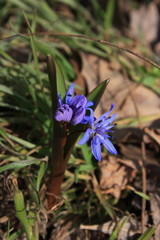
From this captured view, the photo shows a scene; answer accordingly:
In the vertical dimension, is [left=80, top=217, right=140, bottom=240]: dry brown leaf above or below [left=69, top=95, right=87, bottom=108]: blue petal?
below

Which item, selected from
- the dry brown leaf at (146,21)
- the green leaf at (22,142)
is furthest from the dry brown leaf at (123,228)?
the dry brown leaf at (146,21)

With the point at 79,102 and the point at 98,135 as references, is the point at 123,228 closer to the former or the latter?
the point at 98,135

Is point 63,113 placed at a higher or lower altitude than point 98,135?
higher

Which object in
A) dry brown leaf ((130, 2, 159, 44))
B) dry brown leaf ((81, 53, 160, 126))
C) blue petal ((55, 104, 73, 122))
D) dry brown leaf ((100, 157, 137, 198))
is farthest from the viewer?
Result: dry brown leaf ((130, 2, 159, 44))

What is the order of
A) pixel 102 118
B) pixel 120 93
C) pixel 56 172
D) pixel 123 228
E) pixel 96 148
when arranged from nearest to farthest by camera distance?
1. pixel 96 148
2. pixel 102 118
3. pixel 56 172
4. pixel 123 228
5. pixel 120 93

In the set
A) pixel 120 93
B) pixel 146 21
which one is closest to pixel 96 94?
pixel 120 93

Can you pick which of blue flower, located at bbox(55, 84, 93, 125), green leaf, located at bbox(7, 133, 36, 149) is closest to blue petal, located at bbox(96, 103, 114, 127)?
blue flower, located at bbox(55, 84, 93, 125)

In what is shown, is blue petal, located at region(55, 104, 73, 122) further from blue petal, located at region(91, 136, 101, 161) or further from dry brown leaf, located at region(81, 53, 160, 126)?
dry brown leaf, located at region(81, 53, 160, 126)

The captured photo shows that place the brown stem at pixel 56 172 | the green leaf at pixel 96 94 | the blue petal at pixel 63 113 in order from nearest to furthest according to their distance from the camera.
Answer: the blue petal at pixel 63 113 < the green leaf at pixel 96 94 < the brown stem at pixel 56 172

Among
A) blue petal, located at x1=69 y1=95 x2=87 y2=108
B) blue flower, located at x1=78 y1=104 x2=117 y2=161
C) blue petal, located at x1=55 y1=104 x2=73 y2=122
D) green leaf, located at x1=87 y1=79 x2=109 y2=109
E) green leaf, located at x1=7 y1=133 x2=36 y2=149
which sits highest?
green leaf, located at x1=7 y1=133 x2=36 y2=149

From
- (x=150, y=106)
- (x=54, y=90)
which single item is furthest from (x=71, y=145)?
(x=150, y=106)

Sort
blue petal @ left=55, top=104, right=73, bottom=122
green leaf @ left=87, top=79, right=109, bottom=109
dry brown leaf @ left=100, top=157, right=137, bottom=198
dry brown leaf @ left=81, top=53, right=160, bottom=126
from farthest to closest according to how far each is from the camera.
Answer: dry brown leaf @ left=81, top=53, right=160, bottom=126 → dry brown leaf @ left=100, top=157, right=137, bottom=198 → green leaf @ left=87, top=79, right=109, bottom=109 → blue petal @ left=55, top=104, right=73, bottom=122

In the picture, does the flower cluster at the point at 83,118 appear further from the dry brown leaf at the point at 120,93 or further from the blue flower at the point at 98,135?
the dry brown leaf at the point at 120,93

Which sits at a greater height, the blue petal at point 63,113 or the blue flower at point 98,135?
the blue petal at point 63,113
